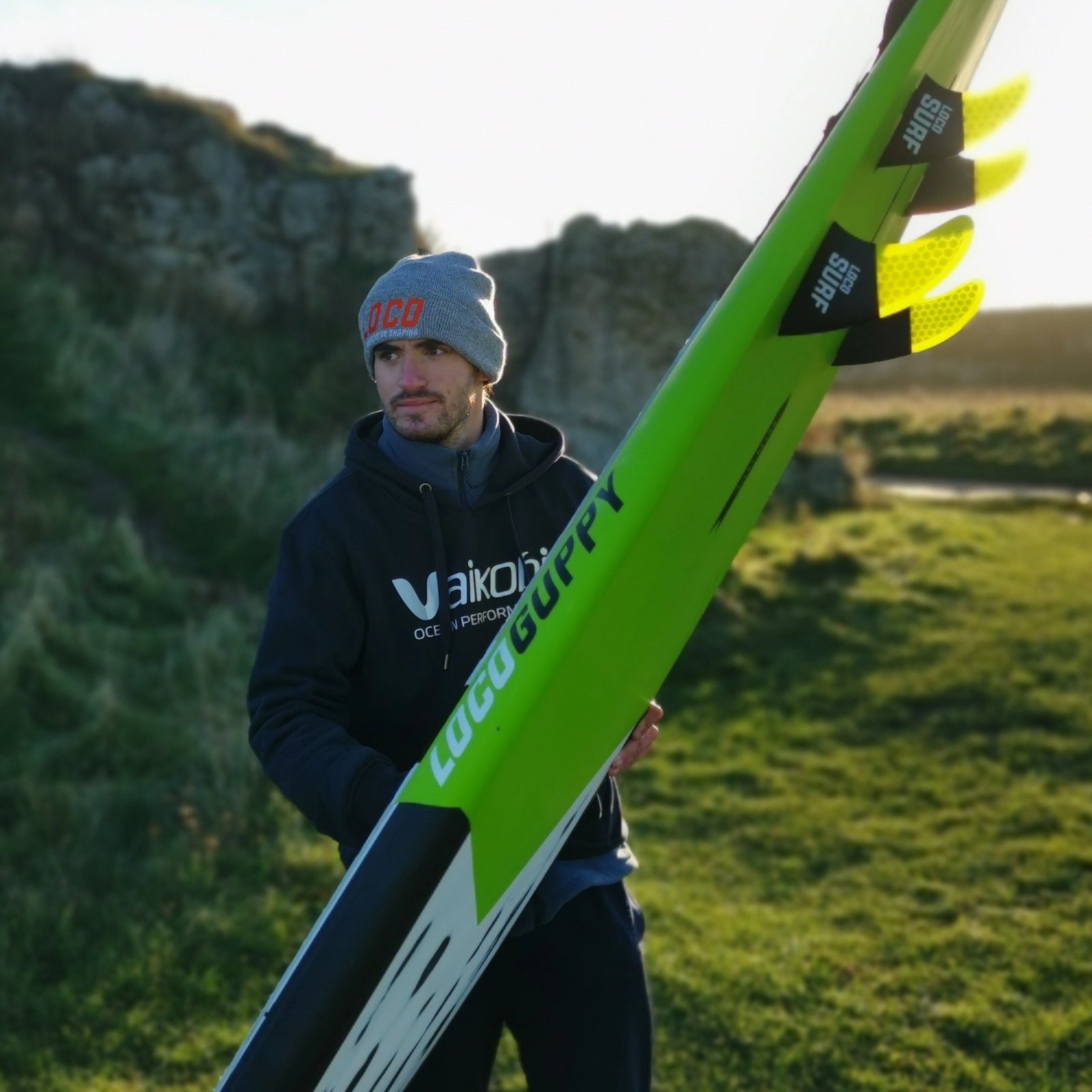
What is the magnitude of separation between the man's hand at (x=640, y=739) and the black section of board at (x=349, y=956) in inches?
17.1

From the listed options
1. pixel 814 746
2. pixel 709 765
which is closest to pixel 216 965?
pixel 709 765

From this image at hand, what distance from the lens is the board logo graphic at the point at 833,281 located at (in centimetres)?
208

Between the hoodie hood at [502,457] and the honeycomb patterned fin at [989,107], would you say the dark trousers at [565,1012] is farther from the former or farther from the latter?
the honeycomb patterned fin at [989,107]

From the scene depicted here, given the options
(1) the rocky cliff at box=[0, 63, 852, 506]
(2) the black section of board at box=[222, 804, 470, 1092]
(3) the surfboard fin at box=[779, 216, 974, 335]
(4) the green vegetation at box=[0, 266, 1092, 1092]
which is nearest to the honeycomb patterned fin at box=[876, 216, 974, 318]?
(3) the surfboard fin at box=[779, 216, 974, 335]

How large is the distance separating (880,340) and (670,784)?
454 centimetres

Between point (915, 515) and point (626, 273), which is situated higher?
point (626, 273)

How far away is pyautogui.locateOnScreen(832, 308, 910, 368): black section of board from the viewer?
2090 mm

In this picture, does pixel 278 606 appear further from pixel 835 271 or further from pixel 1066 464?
pixel 1066 464

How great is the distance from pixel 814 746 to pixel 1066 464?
10956 millimetres

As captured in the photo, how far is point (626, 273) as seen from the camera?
12289 millimetres

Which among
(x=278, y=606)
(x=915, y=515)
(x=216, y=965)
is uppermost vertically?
(x=278, y=606)

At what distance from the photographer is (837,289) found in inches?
82.1

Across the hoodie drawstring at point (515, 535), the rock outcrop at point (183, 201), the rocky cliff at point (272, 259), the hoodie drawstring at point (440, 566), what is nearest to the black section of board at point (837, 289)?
the hoodie drawstring at point (515, 535)

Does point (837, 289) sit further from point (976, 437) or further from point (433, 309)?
point (976, 437)
